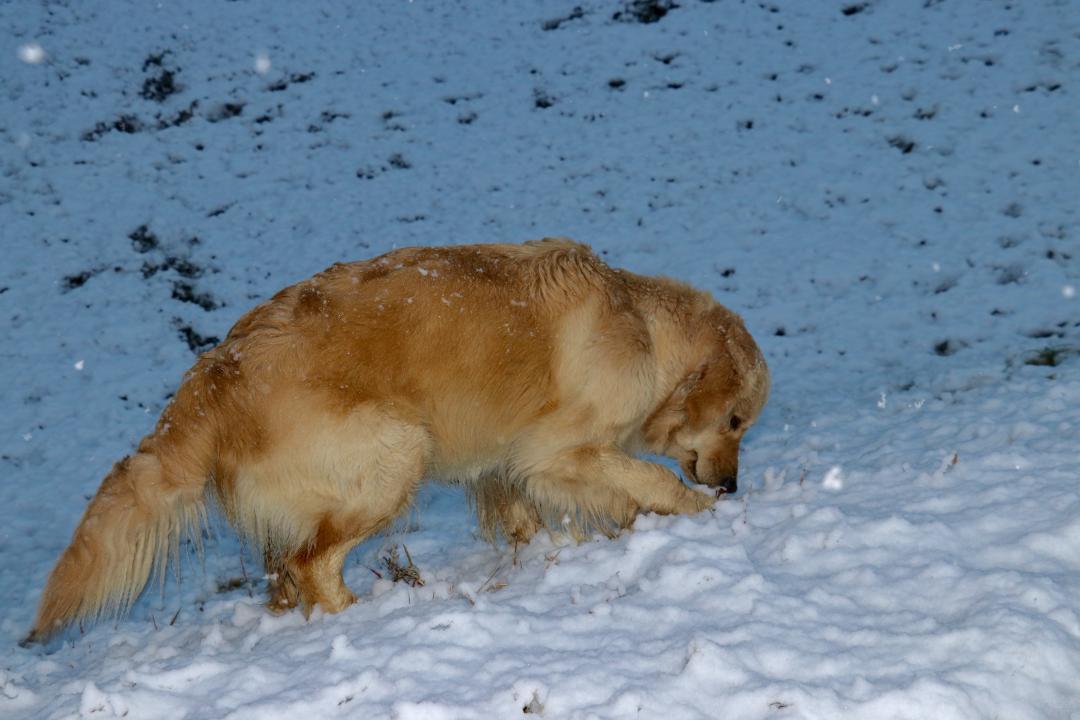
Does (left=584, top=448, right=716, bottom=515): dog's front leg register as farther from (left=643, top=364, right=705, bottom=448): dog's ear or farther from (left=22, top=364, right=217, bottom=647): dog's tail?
(left=22, top=364, right=217, bottom=647): dog's tail

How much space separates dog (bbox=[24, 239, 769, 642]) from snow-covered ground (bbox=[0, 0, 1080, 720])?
28cm

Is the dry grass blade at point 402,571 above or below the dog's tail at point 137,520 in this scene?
Result: below

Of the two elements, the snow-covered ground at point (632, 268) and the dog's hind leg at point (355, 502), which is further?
the dog's hind leg at point (355, 502)

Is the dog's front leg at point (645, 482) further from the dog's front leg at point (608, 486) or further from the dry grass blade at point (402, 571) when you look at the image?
the dry grass blade at point (402, 571)

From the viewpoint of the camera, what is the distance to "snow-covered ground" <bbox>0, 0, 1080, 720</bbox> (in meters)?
3.11

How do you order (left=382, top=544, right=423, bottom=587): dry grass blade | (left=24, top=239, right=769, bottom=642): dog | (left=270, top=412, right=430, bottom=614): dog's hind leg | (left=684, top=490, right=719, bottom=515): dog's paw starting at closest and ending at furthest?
(left=24, top=239, right=769, bottom=642): dog → (left=270, top=412, right=430, bottom=614): dog's hind leg → (left=382, top=544, right=423, bottom=587): dry grass blade → (left=684, top=490, right=719, bottom=515): dog's paw

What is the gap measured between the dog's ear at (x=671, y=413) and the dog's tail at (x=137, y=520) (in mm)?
2072

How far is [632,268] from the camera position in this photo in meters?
8.21

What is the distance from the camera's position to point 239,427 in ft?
12.5

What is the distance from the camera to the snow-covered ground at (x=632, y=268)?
3.11 m

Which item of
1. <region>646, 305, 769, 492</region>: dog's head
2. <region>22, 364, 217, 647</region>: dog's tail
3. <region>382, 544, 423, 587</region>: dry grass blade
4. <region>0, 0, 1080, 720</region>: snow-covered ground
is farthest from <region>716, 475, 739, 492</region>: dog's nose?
<region>22, 364, 217, 647</region>: dog's tail

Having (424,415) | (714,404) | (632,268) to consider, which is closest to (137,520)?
(424,415)

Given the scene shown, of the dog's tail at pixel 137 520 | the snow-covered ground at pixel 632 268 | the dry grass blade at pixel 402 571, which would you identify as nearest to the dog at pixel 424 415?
the dog's tail at pixel 137 520

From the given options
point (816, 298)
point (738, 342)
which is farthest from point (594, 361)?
point (816, 298)
